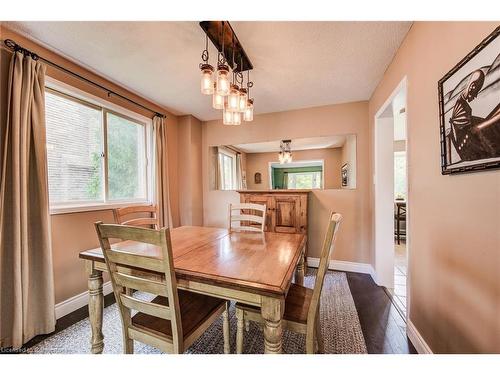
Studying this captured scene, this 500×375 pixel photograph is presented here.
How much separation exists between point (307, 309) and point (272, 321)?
15.7 inches

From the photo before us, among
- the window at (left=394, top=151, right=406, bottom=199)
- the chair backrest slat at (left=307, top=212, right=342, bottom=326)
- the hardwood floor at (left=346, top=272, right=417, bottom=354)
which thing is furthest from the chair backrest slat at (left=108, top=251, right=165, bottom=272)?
the window at (left=394, top=151, right=406, bottom=199)

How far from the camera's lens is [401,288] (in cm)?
232

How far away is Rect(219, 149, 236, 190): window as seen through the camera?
137 inches

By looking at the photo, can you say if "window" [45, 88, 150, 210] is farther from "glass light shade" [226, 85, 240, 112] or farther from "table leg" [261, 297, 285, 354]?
"table leg" [261, 297, 285, 354]

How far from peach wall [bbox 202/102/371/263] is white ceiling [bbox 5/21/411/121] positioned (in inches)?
Answer: 14.4

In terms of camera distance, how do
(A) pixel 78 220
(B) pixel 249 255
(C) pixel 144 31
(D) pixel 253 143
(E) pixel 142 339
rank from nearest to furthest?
(E) pixel 142 339 < (B) pixel 249 255 < (C) pixel 144 31 < (A) pixel 78 220 < (D) pixel 253 143

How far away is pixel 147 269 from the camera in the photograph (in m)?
0.96

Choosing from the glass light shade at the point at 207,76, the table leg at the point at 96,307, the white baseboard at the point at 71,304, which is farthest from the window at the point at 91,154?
the glass light shade at the point at 207,76

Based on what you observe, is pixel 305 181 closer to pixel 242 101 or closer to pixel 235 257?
pixel 242 101

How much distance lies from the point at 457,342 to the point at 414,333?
1.65 ft

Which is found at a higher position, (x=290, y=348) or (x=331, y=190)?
(x=331, y=190)

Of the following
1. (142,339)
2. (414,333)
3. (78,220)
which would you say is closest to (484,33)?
(414,333)

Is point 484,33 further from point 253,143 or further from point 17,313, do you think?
point 17,313

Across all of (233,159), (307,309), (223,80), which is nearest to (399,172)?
(233,159)
